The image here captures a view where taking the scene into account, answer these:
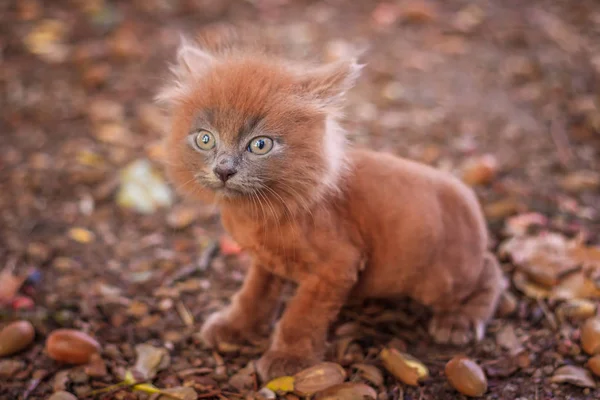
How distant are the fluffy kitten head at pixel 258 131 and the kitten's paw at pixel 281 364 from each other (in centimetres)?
68

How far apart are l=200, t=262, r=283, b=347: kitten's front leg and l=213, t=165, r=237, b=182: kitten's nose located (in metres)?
0.68

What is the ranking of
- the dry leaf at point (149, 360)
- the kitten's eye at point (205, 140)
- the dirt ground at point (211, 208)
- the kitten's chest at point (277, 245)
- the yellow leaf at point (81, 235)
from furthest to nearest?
1. the yellow leaf at point (81, 235)
2. the dirt ground at point (211, 208)
3. the dry leaf at point (149, 360)
4. the kitten's chest at point (277, 245)
5. the kitten's eye at point (205, 140)

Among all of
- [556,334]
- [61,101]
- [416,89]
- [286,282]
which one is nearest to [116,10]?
[61,101]

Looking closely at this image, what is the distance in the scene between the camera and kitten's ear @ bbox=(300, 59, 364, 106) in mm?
2314

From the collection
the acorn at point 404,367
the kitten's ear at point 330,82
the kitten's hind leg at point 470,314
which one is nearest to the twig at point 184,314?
the acorn at point 404,367

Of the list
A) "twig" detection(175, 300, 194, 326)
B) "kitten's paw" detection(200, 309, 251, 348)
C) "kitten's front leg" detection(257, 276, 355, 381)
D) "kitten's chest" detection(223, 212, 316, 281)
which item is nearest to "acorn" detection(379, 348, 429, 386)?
"kitten's front leg" detection(257, 276, 355, 381)

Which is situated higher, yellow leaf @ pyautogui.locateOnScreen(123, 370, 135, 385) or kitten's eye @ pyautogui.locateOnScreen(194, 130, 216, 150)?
kitten's eye @ pyautogui.locateOnScreen(194, 130, 216, 150)

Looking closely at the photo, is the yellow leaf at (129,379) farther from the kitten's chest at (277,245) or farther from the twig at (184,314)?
the kitten's chest at (277,245)

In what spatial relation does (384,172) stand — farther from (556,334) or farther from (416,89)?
(416,89)

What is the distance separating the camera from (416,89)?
4805 millimetres

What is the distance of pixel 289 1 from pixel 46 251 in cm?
370

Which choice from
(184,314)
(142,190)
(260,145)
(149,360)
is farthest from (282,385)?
(142,190)

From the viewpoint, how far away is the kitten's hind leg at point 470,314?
282cm

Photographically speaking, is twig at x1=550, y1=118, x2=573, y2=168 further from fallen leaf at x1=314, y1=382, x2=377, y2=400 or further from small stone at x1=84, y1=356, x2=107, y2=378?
small stone at x1=84, y1=356, x2=107, y2=378
